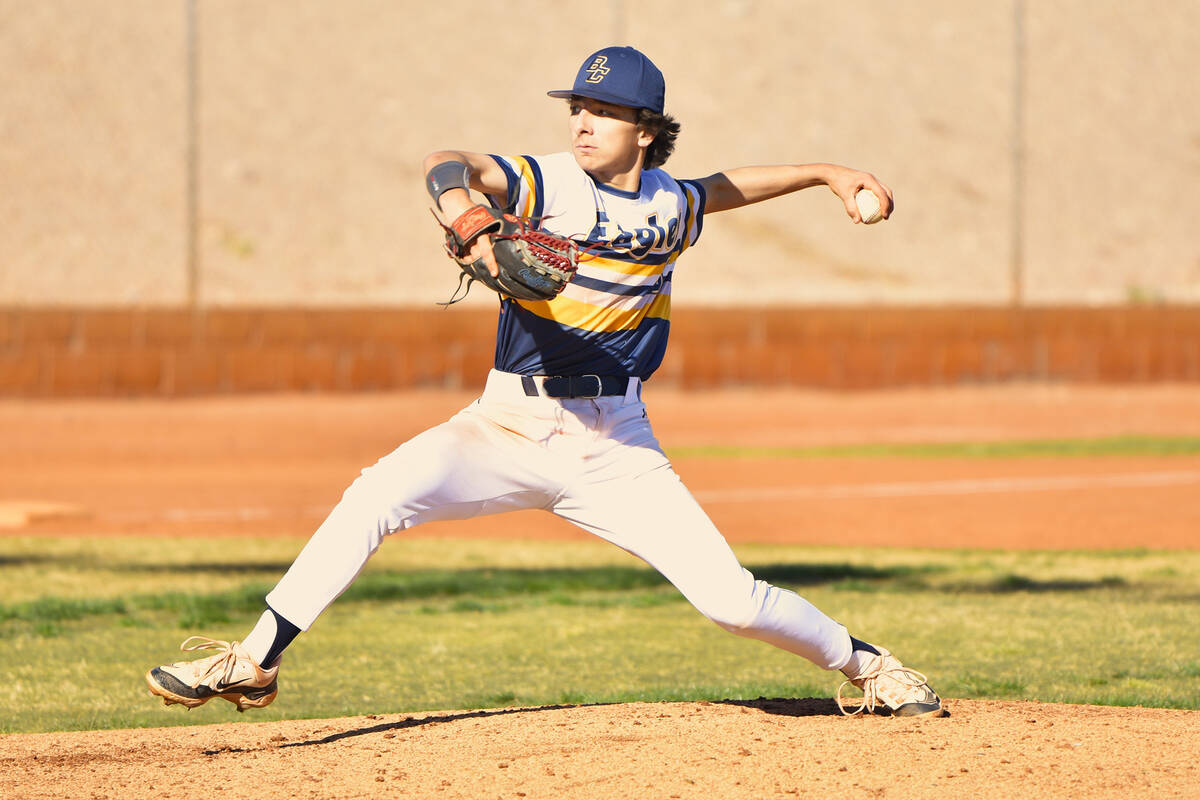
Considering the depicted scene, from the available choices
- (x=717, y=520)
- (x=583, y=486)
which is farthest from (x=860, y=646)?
(x=717, y=520)

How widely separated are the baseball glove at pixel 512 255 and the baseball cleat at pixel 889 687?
71.9 inches

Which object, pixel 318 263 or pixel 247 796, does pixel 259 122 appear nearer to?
pixel 318 263

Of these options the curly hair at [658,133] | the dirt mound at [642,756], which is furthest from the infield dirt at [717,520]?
the curly hair at [658,133]

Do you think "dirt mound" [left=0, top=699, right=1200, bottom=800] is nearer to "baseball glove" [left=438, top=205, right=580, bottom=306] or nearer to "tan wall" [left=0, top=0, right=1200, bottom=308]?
"baseball glove" [left=438, top=205, right=580, bottom=306]

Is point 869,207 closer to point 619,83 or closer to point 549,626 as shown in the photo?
point 619,83

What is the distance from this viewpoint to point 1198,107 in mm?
54312

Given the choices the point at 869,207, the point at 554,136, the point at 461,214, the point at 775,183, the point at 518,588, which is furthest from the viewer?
the point at 554,136

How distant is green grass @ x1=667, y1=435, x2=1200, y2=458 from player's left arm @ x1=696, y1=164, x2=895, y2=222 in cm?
1359

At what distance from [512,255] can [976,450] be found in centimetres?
1668

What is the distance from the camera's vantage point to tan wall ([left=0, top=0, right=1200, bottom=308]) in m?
40.6

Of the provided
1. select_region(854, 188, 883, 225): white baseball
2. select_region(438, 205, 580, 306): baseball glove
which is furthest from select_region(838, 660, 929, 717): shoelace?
select_region(438, 205, 580, 306): baseball glove

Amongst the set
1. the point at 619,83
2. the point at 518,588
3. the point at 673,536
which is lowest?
the point at 518,588

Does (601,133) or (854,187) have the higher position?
(601,133)

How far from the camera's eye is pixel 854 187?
5.76 meters
